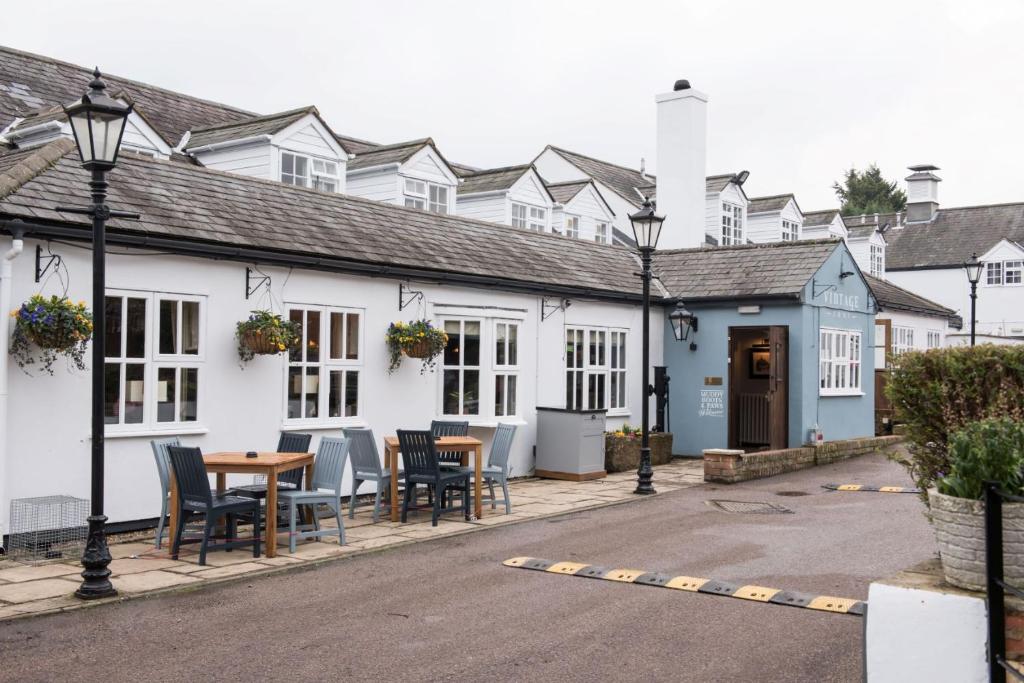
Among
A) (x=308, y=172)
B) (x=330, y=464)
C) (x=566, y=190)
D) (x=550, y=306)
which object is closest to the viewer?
(x=330, y=464)

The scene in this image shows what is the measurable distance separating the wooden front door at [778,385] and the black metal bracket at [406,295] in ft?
22.5

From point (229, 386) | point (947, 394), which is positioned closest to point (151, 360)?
point (229, 386)

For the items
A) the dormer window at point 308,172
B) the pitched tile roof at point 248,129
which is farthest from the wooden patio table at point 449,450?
the pitched tile roof at point 248,129

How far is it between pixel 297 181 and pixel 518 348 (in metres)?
6.20

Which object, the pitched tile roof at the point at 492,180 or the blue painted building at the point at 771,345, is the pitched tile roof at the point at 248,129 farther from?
the blue painted building at the point at 771,345

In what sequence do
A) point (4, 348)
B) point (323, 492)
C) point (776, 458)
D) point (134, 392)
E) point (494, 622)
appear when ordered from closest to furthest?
point (494, 622), point (4, 348), point (323, 492), point (134, 392), point (776, 458)

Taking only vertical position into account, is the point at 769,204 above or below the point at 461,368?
above

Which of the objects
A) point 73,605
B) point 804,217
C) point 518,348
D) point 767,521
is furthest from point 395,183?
point 804,217

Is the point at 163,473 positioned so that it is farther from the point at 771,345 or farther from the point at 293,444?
the point at 771,345

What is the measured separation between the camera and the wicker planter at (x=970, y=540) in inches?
186

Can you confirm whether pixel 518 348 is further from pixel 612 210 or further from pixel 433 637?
pixel 612 210

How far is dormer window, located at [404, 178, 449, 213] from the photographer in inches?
828

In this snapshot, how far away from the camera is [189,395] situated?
1102 centimetres

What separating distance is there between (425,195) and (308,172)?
309cm
